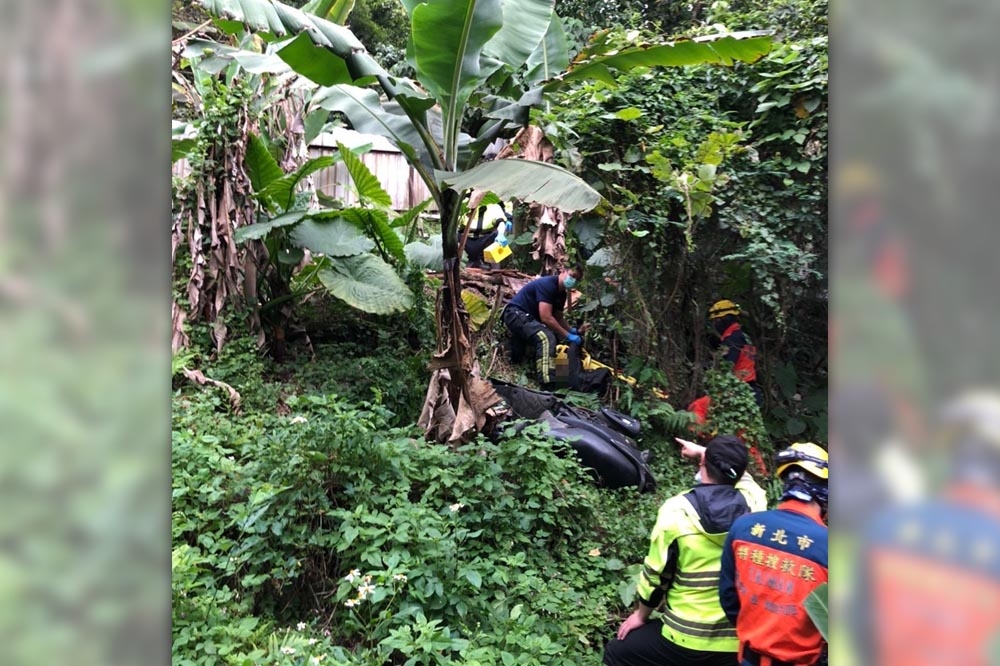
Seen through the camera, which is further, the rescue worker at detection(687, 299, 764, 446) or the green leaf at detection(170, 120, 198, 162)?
the green leaf at detection(170, 120, 198, 162)

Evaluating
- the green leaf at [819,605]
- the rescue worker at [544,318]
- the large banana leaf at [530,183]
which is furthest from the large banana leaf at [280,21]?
the green leaf at [819,605]

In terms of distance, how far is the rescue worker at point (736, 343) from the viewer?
690 centimetres

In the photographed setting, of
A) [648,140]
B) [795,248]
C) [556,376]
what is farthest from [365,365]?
[795,248]

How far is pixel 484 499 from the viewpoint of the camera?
4.71 m

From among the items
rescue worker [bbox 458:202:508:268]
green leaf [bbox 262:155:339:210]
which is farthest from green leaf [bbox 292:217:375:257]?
rescue worker [bbox 458:202:508:268]

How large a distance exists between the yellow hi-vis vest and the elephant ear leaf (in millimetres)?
4264

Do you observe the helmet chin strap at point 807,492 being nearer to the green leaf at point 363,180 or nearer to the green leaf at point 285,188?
the green leaf at point 285,188

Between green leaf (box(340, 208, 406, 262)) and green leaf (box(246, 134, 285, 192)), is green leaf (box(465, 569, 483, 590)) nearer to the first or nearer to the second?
green leaf (box(340, 208, 406, 262))

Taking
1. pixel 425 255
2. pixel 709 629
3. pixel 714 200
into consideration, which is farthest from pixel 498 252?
pixel 709 629

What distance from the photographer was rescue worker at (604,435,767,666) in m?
3.28

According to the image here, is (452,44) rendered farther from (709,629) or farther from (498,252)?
(498,252)
